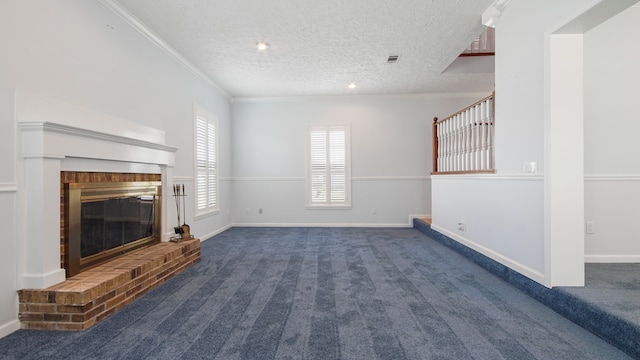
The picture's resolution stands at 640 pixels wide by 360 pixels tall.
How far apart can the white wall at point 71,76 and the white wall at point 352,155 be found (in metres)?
1.97

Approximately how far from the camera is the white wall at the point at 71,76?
1.81 m

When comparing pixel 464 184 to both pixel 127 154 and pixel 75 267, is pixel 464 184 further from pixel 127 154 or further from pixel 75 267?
pixel 75 267

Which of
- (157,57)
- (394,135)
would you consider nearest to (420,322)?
(157,57)

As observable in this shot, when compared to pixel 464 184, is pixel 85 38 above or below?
above

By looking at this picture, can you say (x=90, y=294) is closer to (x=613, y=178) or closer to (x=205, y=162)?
(x=205, y=162)

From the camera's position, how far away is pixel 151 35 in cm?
319

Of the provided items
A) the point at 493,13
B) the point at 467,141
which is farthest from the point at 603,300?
the point at 493,13

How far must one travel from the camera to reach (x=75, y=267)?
7.11 ft

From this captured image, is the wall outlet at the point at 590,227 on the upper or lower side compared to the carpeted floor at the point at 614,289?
upper

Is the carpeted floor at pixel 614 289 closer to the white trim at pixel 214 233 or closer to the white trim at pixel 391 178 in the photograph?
the white trim at pixel 391 178

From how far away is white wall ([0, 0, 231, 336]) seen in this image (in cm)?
181

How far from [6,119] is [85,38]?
0.99 m

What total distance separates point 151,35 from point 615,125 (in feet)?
15.8

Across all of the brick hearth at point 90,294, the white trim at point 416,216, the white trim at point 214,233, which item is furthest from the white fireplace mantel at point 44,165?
the white trim at point 416,216
